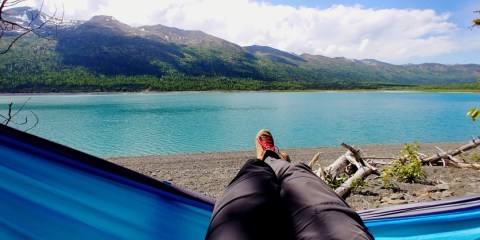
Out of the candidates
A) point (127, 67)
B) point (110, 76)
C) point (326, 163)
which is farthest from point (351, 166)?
point (127, 67)

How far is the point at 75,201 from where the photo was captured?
1.42 m

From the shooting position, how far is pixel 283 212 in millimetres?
1176

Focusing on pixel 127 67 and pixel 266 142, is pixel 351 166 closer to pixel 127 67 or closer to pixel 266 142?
pixel 266 142

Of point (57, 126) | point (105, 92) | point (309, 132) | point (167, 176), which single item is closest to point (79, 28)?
point (105, 92)

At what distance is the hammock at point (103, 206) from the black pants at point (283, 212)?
418 mm

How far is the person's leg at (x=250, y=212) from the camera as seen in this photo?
105 cm

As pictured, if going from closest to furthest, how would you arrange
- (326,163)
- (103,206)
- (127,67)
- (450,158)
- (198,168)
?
1. (103,206)
2. (450,158)
3. (198,168)
4. (326,163)
5. (127,67)

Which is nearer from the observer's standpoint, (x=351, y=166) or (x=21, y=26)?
(x=21, y=26)

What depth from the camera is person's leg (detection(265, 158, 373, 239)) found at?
1.01 meters

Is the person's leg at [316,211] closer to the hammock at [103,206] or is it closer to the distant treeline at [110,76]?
the hammock at [103,206]

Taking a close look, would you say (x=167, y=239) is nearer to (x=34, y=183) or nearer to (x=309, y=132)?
(x=34, y=183)

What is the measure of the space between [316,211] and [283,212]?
124 millimetres

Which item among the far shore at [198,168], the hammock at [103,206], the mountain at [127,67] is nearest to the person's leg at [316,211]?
the hammock at [103,206]

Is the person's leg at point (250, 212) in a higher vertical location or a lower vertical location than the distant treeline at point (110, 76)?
higher
